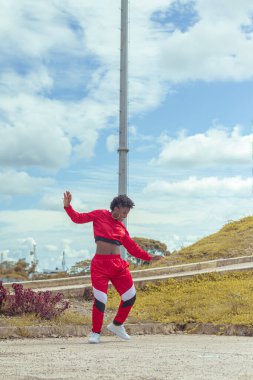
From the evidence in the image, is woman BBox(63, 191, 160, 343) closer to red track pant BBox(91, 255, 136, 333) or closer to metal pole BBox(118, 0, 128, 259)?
red track pant BBox(91, 255, 136, 333)

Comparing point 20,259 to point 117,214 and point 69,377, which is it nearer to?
point 117,214

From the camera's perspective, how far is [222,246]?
21.7m

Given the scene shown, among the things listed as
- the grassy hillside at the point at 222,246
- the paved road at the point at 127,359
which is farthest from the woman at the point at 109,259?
the grassy hillside at the point at 222,246

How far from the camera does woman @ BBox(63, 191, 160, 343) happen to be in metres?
9.10

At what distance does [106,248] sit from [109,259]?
15cm

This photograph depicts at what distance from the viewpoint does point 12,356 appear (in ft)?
22.7

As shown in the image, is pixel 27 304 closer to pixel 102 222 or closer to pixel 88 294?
pixel 102 222

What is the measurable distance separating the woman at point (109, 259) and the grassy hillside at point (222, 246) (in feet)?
37.1

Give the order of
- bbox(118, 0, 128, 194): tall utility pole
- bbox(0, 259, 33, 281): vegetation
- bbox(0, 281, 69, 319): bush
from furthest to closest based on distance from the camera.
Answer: bbox(0, 259, 33, 281): vegetation < bbox(118, 0, 128, 194): tall utility pole < bbox(0, 281, 69, 319): bush

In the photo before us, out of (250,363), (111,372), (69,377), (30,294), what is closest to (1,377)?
(69,377)

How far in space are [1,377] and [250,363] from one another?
7.57 ft

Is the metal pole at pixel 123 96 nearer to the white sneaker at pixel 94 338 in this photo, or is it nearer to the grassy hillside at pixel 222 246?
the grassy hillside at pixel 222 246

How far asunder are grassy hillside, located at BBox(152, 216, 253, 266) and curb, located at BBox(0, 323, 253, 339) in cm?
949

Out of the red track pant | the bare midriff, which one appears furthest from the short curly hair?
the red track pant
